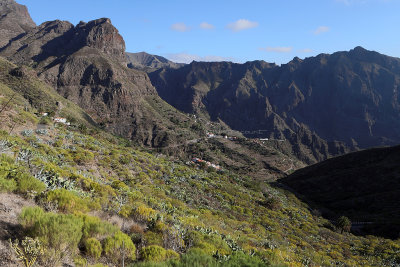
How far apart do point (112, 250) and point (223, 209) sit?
1663 centimetres

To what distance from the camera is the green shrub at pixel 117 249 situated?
5.58 m

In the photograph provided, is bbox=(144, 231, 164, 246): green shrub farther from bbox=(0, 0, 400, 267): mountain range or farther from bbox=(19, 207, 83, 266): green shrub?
bbox=(19, 207, 83, 266): green shrub

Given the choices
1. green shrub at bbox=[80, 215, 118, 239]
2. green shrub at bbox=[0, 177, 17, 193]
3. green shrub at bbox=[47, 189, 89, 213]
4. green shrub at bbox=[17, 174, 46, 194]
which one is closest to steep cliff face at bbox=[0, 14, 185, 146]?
green shrub at bbox=[17, 174, 46, 194]

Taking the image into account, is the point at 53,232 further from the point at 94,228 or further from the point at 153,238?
the point at 153,238

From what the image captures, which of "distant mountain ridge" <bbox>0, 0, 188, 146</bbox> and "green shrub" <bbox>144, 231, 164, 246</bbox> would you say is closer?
"green shrub" <bbox>144, 231, 164, 246</bbox>

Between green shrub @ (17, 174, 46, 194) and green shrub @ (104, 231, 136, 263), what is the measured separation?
→ 3.54m

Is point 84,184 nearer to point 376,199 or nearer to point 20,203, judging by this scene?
point 20,203

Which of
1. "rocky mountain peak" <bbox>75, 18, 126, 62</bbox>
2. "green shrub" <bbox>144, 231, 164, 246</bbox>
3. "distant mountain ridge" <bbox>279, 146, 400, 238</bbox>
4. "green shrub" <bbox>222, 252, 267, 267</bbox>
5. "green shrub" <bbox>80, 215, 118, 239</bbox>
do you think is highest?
"rocky mountain peak" <bbox>75, 18, 126, 62</bbox>

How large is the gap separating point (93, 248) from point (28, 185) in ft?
12.5

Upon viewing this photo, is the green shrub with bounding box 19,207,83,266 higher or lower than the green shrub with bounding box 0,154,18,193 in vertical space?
lower

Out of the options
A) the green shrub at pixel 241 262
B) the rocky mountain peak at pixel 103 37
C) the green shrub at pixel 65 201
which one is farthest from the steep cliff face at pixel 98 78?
the green shrub at pixel 241 262

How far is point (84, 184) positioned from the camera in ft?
37.3

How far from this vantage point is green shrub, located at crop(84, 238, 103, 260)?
212 inches

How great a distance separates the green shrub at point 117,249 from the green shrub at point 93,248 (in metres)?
0.19
